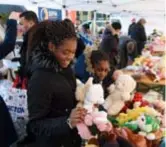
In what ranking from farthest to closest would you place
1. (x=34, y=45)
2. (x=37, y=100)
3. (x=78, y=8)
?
(x=78, y=8), (x=34, y=45), (x=37, y=100)

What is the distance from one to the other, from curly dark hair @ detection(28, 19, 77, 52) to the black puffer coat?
3cm

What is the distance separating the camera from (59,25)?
3.87 feet

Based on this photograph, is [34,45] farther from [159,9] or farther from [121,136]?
[159,9]

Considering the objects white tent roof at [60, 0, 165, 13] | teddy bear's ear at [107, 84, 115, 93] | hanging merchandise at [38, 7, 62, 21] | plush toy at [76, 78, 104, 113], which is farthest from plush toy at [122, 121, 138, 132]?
white tent roof at [60, 0, 165, 13]

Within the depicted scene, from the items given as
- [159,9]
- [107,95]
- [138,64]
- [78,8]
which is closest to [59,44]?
[107,95]

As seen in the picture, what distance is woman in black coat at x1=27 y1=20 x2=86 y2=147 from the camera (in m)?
1.11

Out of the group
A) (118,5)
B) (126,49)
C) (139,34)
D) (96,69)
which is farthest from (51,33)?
(139,34)

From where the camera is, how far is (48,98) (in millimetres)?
1111

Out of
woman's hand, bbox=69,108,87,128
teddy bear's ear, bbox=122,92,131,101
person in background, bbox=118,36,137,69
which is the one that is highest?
woman's hand, bbox=69,108,87,128

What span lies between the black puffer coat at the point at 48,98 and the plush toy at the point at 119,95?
58 cm

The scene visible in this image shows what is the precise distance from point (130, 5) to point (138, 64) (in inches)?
103

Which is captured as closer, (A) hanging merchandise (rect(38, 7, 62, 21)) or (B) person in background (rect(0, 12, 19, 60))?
(B) person in background (rect(0, 12, 19, 60))

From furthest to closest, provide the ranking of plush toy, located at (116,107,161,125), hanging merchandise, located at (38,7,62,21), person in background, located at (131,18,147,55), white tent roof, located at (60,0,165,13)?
person in background, located at (131,18,147,55) < white tent roof, located at (60,0,165,13) < hanging merchandise, located at (38,7,62,21) < plush toy, located at (116,107,161,125)

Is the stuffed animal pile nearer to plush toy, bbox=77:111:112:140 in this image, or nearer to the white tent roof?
plush toy, bbox=77:111:112:140
